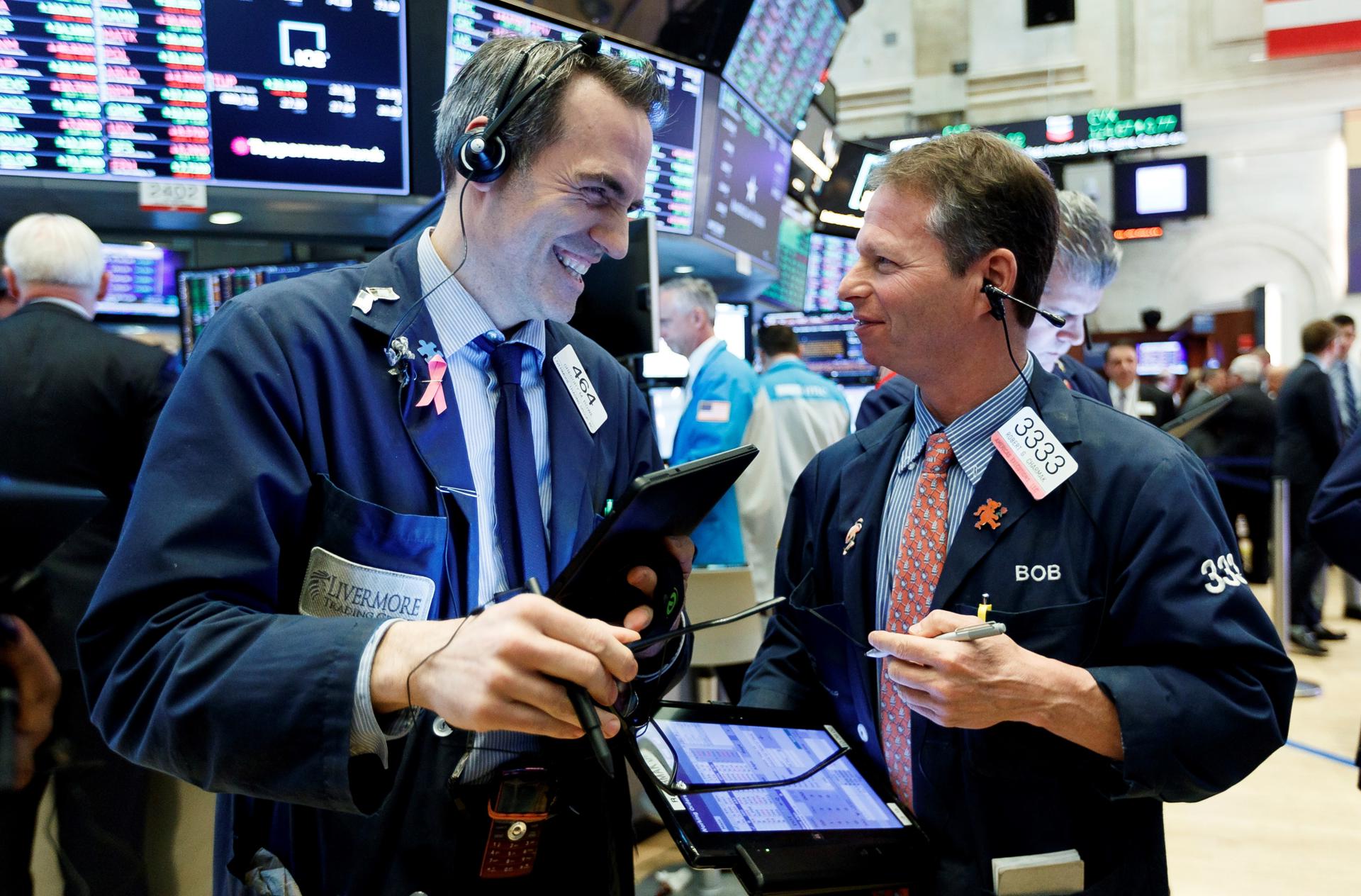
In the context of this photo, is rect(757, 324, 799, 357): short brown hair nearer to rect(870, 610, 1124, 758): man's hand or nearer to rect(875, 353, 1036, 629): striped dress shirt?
rect(875, 353, 1036, 629): striped dress shirt

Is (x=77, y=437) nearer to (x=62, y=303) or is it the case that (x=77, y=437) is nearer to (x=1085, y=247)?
(x=62, y=303)

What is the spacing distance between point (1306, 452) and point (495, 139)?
244 inches

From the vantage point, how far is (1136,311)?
1395 cm

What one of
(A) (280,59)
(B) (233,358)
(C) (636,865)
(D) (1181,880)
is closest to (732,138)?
(A) (280,59)

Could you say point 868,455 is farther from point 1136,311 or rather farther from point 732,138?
point 1136,311

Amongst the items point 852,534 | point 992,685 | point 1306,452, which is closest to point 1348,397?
point 1306,452

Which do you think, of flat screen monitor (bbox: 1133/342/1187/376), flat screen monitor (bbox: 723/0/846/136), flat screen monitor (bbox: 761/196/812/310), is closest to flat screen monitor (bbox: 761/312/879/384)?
flat screen monitor (bbox: 761/196/812/310)

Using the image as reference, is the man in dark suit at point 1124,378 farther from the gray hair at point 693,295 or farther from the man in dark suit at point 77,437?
the man in dark suit at point 77,437

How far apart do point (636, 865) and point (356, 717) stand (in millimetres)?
2710

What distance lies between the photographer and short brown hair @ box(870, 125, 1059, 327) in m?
1.51

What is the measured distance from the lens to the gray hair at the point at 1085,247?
2.44 meters

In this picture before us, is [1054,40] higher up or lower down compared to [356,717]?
higher up

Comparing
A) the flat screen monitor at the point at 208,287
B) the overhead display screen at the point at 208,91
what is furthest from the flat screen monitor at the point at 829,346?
the flat screen monitor at the point at 208,287

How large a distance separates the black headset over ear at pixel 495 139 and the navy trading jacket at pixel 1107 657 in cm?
83
